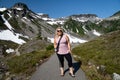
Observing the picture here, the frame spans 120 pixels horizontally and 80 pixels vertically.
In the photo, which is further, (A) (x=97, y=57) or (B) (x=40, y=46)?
(B) (x=40, y=46)

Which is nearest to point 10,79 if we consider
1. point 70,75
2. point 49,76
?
point 49,76

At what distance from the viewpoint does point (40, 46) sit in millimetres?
50156

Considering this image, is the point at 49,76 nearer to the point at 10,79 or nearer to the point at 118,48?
the point at 10,79

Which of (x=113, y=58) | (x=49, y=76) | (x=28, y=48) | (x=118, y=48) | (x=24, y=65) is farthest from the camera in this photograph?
(x=28, y=48)

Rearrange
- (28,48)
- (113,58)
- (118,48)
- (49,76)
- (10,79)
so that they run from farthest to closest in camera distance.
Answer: (28,48) < (118,48) < (113,58) < (49,76) < (10,79)

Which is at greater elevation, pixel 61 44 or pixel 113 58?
pixel 61 44

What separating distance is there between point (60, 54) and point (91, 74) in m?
1.99

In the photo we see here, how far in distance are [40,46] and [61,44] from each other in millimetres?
37240

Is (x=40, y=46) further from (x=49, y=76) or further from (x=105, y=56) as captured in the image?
(x=49, y=76)

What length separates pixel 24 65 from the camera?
17797mm

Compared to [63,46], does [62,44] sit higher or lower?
higher

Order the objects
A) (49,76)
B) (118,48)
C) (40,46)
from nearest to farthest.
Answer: (49,76) → (118,48) → (40,46)

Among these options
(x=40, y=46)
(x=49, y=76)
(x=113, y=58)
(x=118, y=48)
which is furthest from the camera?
(x=40, y=46)

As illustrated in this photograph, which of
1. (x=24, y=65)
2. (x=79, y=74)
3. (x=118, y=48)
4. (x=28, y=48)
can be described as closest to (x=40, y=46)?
(x=28, y=48)
